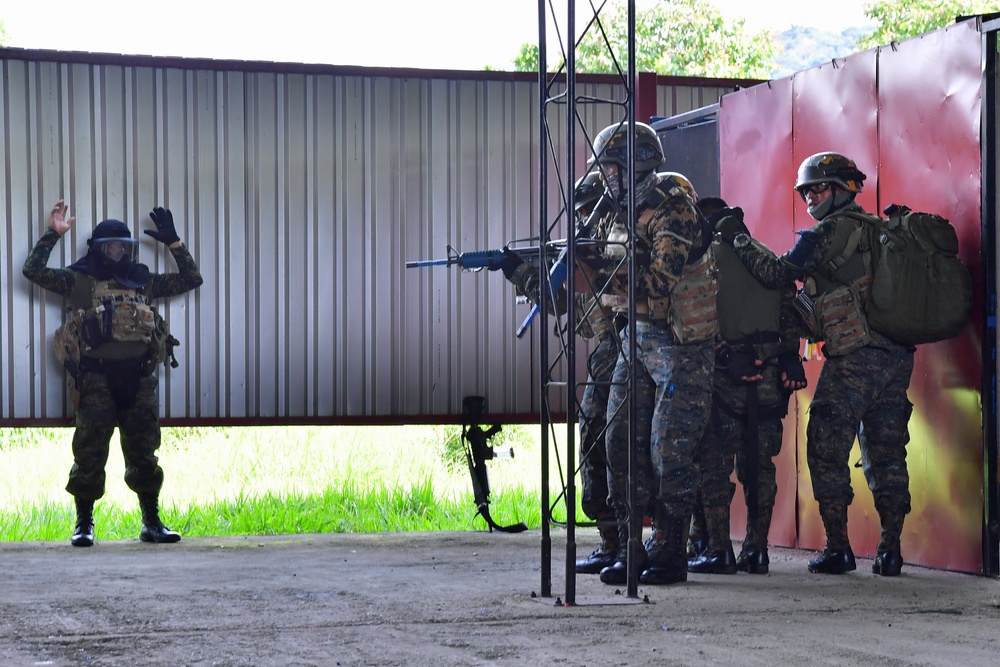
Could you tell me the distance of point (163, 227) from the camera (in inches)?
323

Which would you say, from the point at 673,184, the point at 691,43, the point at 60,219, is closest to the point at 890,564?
the point at 673,184

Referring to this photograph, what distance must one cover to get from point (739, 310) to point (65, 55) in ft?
14.6

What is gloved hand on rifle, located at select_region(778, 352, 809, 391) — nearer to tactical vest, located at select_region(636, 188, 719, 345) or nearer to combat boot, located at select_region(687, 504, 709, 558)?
tactical vest, located at select_region(636, 188, 719, 345)

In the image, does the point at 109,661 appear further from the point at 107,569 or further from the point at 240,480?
the point at 240,480

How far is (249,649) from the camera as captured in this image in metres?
4.32

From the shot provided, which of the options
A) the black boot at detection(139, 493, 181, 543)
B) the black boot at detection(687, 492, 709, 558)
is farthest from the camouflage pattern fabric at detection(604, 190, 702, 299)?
the black boot at detection(139, 493, 181, 543)

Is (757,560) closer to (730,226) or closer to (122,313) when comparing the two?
(730,226)

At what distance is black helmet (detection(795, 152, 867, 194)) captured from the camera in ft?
20.5

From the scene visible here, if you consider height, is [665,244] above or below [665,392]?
above

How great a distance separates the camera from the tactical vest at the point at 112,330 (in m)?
7.82

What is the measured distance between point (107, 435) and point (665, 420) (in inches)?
144

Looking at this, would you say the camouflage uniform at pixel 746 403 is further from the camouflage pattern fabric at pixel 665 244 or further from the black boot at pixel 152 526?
the black boot at pixel 152 526

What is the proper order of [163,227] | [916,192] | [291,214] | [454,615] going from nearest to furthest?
[454,615]
[916,192]
[163,227]
[291,214]

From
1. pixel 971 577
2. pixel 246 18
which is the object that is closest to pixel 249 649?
pixel 971 577
